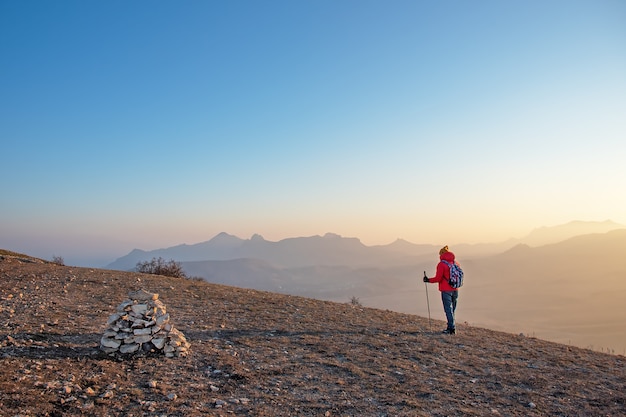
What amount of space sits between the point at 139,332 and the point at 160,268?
66.2 feet

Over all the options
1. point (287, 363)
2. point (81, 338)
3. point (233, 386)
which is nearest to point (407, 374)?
point (287, 363)

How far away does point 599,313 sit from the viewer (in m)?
142

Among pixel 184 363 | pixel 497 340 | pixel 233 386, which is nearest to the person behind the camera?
pixel 233 386

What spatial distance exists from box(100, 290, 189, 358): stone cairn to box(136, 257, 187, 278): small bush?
19067 millimetres

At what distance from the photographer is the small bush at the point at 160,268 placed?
2761 centimetres

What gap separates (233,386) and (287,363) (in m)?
1.84

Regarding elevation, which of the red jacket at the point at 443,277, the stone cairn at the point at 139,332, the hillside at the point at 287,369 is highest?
the red jacket at the point at 443,277

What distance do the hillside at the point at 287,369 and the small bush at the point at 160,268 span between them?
12700mm

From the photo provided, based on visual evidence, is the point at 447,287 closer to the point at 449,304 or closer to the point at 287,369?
the point at 449,304

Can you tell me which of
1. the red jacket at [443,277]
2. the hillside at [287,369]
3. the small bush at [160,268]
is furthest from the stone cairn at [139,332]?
the small bush at [160,268]

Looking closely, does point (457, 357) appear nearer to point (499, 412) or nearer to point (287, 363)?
point (499, 412)

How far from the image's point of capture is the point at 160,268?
91.6ft

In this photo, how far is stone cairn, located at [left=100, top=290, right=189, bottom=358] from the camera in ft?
29.2

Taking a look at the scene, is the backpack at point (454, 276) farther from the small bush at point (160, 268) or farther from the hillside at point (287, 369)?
the small bush at point (160, 268)
